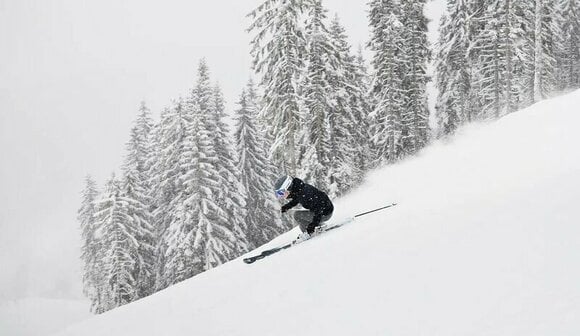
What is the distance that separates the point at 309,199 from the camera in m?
10.7

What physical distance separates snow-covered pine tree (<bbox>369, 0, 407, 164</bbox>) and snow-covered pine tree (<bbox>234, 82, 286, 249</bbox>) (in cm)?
1031

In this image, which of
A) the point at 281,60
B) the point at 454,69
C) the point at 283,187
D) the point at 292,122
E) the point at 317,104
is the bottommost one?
the point at 283,187

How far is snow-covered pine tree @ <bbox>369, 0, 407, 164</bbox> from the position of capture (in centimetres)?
3062

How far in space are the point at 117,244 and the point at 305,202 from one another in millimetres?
24467

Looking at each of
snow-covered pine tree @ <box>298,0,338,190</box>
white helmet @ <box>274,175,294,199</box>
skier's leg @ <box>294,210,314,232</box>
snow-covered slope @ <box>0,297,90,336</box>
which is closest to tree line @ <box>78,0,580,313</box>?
snow-covered pine tree @ <box>298,0,338,190</box>

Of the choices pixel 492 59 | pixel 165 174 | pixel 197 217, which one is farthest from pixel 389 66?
pixel 165 174

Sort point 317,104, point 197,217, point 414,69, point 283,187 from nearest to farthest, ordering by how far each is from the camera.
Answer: point 283,187, point 317,104, point 197,217, point 414,69

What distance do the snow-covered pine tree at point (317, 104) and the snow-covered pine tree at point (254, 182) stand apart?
364 inches

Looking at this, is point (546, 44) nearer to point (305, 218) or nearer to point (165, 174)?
point (165, 174)

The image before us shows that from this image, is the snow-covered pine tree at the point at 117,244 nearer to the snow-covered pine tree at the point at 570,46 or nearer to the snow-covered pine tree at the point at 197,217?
the snow-covered pine tree at the point at 197,217

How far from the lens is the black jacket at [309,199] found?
1052 centimetres

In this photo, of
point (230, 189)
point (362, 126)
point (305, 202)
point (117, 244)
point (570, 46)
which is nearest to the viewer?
point (305, 202)

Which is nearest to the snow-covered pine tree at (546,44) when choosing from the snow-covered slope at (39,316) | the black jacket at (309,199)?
the black jacket at (309,199)

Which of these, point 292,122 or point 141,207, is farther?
point 141,207
